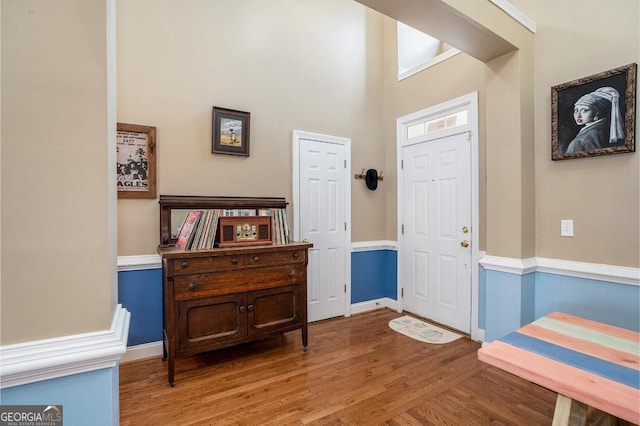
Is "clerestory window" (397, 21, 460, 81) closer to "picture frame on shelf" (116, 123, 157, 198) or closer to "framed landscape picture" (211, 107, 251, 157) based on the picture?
"framed landscape picture" (211, 107, 251, 157)

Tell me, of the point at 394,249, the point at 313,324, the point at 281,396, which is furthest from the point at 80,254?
the point at 394,249

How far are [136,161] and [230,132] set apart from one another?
825 mm

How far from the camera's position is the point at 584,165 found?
213 cm

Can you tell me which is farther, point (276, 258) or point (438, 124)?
point (438, 124)

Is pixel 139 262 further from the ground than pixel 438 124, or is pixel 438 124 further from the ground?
pixel 438 124

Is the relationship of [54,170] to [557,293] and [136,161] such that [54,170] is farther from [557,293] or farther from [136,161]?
[557,293]

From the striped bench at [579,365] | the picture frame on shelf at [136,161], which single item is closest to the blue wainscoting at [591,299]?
the striped bench at [579,365]

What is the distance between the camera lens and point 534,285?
241 cm

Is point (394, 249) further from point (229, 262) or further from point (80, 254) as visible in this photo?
point (80, 254)

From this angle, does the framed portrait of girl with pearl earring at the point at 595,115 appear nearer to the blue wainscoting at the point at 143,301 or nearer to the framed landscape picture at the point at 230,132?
the framed landscape picture at the point at 230,132

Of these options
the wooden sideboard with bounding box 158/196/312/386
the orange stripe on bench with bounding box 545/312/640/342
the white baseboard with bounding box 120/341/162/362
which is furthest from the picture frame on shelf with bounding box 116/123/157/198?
the orange stripe on bench with bounding box 545/312/640/342

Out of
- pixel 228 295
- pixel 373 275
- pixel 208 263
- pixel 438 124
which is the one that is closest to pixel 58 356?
pixel 208 263

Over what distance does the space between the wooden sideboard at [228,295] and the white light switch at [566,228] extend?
1.98 meters

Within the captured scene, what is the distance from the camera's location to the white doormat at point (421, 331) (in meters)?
2.91
